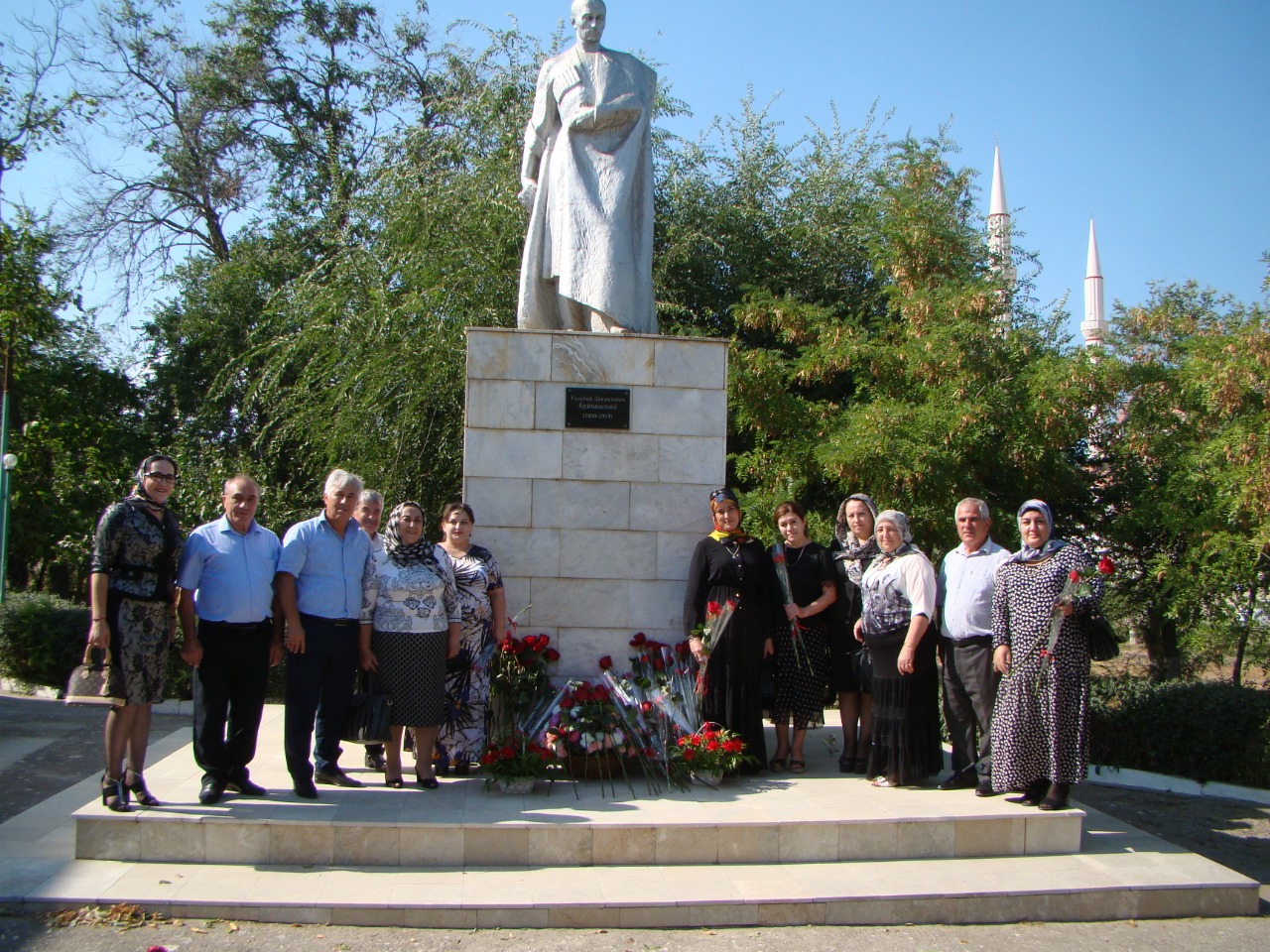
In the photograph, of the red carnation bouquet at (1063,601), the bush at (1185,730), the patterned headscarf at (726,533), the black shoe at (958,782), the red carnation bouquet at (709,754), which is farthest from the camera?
the bush at (1185,730)

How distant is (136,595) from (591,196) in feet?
10.7

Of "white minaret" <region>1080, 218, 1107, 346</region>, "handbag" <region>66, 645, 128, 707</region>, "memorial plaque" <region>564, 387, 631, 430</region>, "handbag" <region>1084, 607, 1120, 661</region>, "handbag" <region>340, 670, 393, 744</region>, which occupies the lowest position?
→ "handbag" <region>340, 670, 393, 744</region>

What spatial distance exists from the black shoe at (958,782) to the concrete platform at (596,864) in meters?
0.41

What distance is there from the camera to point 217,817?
4.29 meters

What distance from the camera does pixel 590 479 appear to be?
5812 mm

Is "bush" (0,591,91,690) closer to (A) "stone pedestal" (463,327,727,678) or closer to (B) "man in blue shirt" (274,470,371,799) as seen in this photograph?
(A) "stone pedestal" (463,327,727,678)

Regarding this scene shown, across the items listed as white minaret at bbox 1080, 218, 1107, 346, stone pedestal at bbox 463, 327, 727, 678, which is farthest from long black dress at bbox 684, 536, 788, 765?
white minaret at bbox 1080, 218, 1107, 346

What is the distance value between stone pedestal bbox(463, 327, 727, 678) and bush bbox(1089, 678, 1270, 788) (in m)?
3.69

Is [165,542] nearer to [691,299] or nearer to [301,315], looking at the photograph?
[301,315]

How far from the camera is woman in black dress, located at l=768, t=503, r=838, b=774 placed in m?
5.62

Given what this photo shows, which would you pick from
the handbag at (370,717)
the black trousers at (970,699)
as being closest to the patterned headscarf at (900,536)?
the black trousers at (970,699)

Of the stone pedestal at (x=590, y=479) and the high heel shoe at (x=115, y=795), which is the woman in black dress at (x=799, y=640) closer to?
the stone pedestal at (x=590, y=479)

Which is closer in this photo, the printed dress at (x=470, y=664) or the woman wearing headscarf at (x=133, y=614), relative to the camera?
the woman wearing headscarf at (x=133, y=614)

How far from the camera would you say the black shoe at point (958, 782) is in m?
5.25
